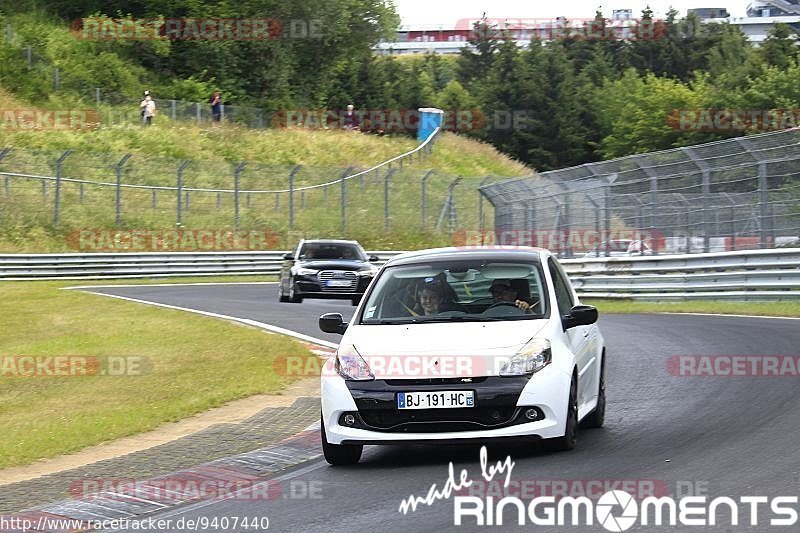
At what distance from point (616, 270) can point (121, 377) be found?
14.8m

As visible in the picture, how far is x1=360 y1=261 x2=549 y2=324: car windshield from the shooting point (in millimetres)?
9617

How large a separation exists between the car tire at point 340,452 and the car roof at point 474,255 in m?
1.72

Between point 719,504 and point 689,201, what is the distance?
19.8m

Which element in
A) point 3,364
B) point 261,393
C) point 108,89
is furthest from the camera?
point 108,89

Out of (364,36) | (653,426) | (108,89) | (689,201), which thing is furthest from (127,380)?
(364,36)

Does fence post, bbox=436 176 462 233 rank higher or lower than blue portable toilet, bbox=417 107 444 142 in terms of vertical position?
lower

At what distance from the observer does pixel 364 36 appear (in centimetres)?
7412

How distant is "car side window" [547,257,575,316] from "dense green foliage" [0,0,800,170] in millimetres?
49616

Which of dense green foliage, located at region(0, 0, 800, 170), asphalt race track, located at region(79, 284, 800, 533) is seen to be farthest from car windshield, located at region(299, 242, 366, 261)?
dense green foliage, located at region(0, 0, 800, 170)

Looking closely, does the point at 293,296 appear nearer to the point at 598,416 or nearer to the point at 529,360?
the point at 598,416

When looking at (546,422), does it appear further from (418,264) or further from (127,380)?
(127,380)

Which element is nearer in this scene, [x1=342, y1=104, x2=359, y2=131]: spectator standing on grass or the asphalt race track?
the asphalt race track

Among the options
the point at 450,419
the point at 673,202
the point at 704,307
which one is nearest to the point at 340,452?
the point at 450,419

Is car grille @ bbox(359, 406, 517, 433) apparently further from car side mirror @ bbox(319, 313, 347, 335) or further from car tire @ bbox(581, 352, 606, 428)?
car tire @ bbox(581, 352, 606, 428)
